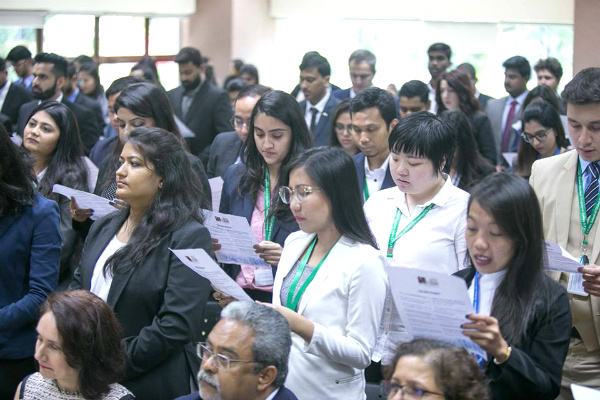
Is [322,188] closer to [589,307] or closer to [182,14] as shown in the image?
[589,307]

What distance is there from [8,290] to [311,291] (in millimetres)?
1391

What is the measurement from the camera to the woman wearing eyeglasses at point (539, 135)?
5.73 meters

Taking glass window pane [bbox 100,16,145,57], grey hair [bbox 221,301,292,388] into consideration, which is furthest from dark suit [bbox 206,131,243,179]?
glass window pane [bbox 100,16,145,57]

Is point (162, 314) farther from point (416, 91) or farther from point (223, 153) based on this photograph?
point (416, 91)

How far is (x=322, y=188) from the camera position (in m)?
3.31

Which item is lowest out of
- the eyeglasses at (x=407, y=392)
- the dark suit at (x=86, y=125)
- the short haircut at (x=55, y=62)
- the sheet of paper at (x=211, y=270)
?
the eyeglasses at (x=407, y=392)

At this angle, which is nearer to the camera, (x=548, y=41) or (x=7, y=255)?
(x=7, y=255)

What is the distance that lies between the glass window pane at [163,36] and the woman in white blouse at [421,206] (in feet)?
33.1

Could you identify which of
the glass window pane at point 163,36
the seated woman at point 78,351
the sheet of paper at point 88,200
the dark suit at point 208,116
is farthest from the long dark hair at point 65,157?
the glass window pane at point 163,36

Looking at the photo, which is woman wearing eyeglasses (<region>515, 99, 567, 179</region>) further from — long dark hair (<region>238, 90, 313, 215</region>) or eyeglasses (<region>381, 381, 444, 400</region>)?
eyeglasses (<region>381, 381, 444, 400</region>)

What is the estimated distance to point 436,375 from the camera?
7.99ft

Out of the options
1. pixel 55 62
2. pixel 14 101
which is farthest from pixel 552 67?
pixel 14 101

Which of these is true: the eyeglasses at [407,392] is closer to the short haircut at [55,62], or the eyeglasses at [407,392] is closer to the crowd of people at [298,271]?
the crowd of people at [298,271]

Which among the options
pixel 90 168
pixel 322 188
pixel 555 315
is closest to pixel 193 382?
pixel 322 188
